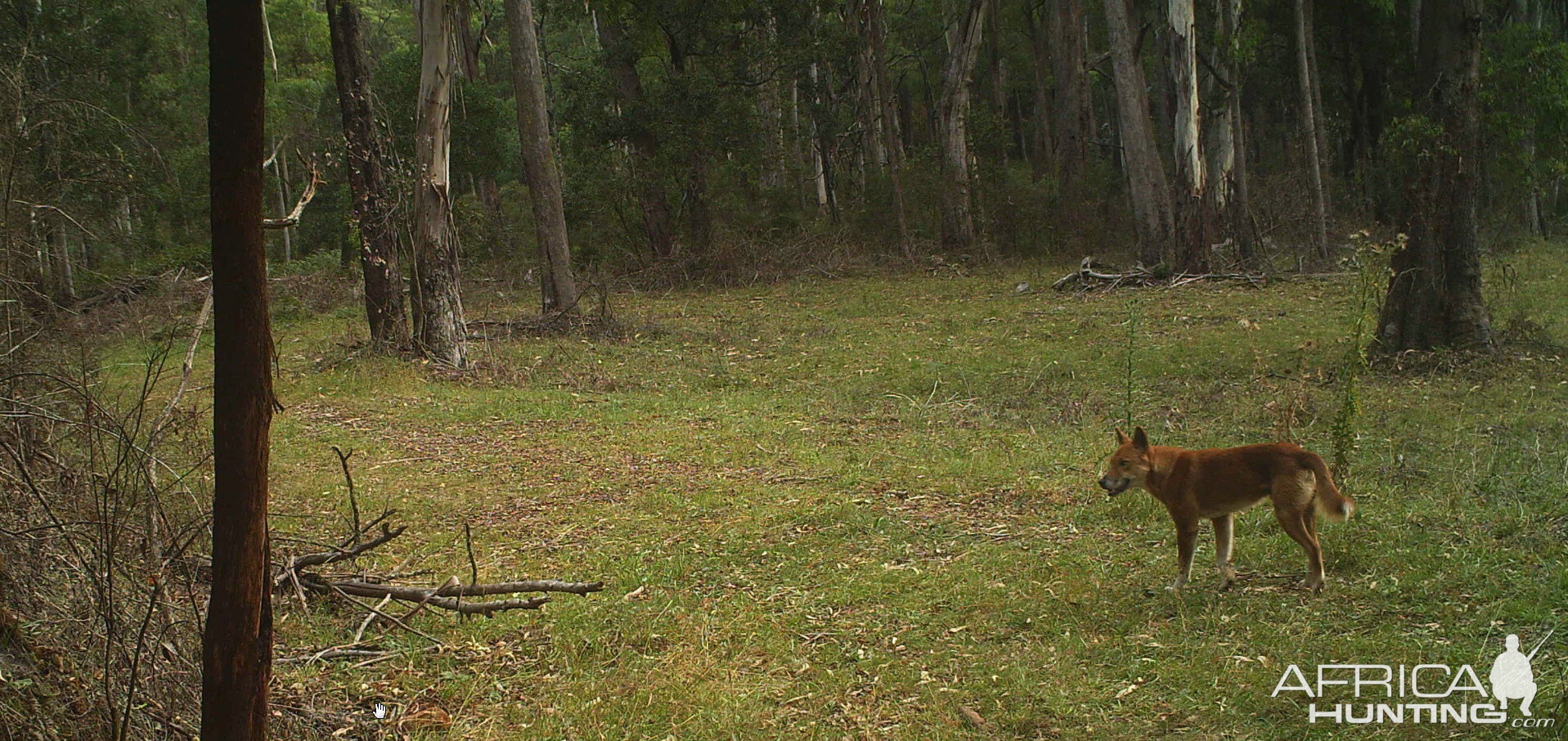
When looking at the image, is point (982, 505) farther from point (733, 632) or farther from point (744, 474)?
point (733, 632)

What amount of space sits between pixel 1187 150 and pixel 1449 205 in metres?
9.44

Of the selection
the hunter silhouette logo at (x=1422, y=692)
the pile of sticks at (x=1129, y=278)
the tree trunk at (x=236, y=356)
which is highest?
the tree trunk at (x=236, y=356)

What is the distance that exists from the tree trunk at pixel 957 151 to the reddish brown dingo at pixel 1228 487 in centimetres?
1948

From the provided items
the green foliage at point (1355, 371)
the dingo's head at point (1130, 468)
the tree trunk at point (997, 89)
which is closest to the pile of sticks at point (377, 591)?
the dingo's head at point (1130, 468)

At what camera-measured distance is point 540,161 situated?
17.7m

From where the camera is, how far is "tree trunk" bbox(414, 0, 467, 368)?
13.0 metres

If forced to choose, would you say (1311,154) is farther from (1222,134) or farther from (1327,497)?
(1327,497)

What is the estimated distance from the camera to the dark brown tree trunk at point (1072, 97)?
27359 millimetres

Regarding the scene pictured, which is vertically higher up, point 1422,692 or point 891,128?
point 891,128

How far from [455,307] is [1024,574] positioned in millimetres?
9227

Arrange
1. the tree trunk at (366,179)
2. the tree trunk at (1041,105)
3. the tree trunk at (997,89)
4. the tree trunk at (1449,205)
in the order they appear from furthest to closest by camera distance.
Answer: the tree trunk at (1041,105) < the tree trunk at (997,89) < the tree trunk at (366,179) < the tree trunk at (1449,205)

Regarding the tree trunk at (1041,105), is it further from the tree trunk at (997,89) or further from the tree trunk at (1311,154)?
the tree trunk at (1311,154)

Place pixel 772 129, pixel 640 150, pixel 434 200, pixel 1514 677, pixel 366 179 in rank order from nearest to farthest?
pixel 1514 677, pixel 366 179, pixel 434 200, pixel 640 150, pixel 772 129

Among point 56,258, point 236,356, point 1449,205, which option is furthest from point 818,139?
point 236,356
